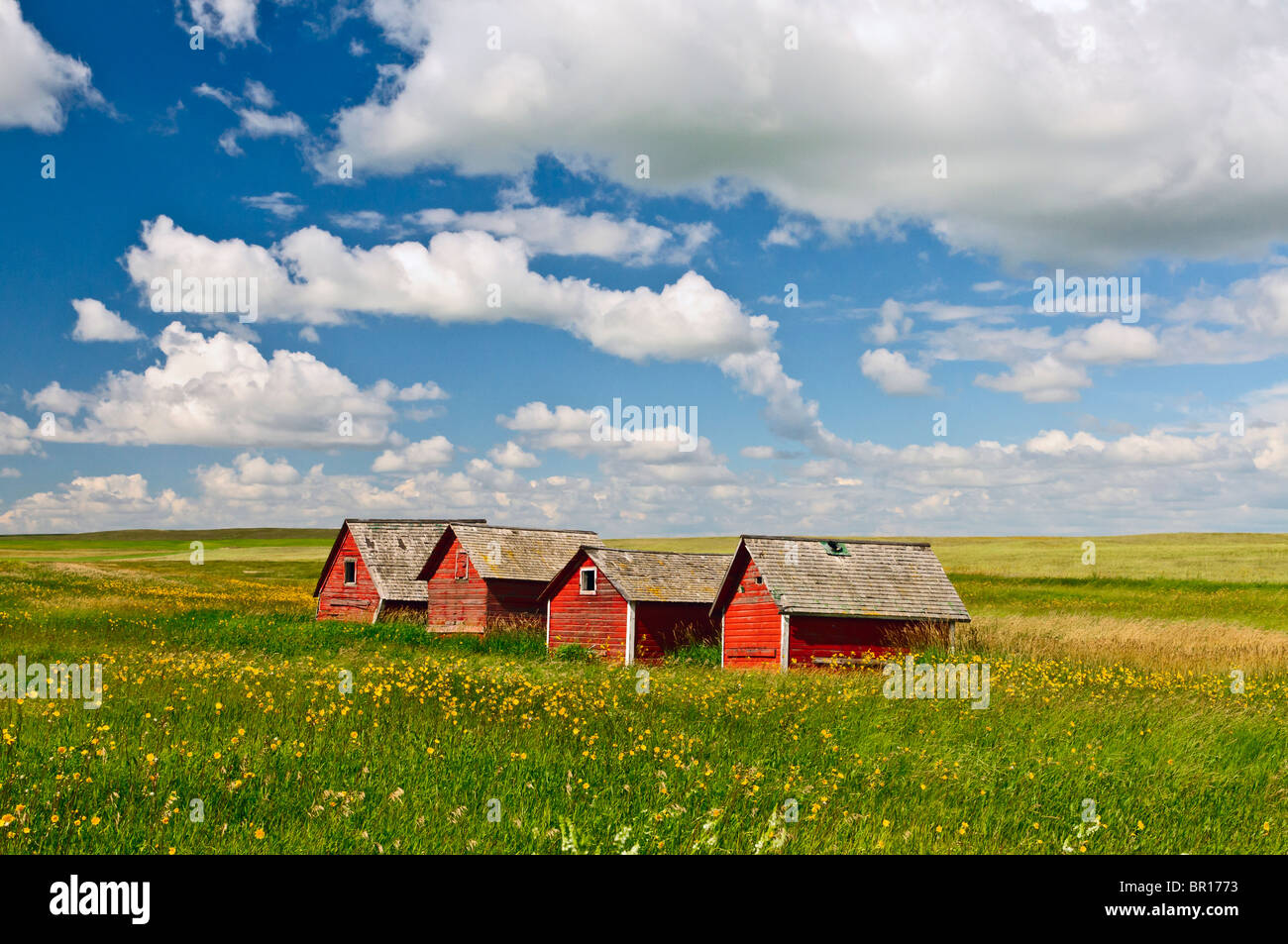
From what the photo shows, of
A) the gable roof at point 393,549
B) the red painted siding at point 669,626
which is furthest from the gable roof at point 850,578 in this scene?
the gable roof at point 393,549

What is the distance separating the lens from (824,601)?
28.1 m

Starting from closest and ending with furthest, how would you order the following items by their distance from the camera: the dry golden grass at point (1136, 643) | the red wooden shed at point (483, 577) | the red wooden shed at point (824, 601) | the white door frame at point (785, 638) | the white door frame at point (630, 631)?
1. the dry golden grass at point (1136, 643)
2. the white door frame at point (785, 638)
3. the red wooden shed at point (824, 601)
4. the white door frame at point (630, 631)
5. the red wooden shed at point (483, 577)

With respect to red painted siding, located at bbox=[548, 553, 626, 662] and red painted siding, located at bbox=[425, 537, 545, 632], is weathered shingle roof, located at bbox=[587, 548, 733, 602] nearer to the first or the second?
red painted siding, located at bbox=[548, 553, 626, 662]

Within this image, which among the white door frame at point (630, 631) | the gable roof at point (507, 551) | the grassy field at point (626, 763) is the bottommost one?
the white door frame at point (630, 631)

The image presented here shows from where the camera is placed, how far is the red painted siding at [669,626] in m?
32.7

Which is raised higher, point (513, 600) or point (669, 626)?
point (513, 600)

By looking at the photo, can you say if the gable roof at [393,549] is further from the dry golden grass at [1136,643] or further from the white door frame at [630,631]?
the dry golden grass at [1136,643]

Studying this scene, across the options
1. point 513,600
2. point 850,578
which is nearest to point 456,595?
point 513,600

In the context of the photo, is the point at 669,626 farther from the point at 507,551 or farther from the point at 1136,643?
the point at 1136,643

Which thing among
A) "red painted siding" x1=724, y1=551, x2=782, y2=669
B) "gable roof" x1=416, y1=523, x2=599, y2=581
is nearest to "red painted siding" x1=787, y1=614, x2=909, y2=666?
"red painted siding" x1=724, y1=551, x2=782, y2=669

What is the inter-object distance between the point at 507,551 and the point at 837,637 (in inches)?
617

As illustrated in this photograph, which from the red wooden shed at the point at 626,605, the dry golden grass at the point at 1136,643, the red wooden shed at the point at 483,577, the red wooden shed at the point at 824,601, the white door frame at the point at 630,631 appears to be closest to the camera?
the dry golden grass at the point at 1136,643

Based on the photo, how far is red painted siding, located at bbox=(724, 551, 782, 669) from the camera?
93.0ft
